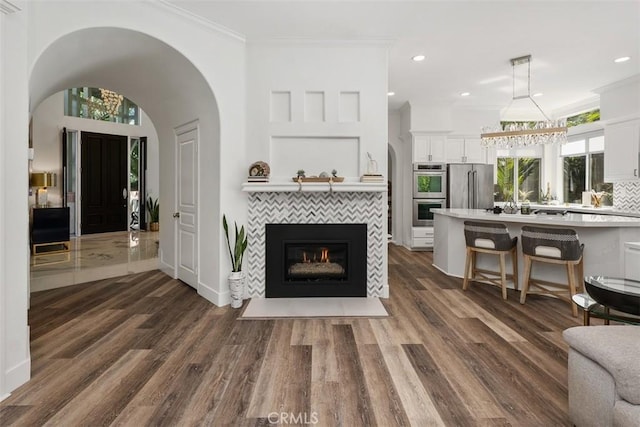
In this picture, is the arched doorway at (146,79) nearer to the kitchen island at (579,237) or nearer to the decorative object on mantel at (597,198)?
the kitchen island at (579,237)

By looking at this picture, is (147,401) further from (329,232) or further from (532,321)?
(532,321)

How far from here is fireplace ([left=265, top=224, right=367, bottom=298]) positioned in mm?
3873

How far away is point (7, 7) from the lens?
1902mm

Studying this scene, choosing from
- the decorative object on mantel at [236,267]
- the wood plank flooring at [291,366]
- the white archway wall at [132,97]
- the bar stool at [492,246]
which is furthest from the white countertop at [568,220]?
the white archway wall at [132,97]

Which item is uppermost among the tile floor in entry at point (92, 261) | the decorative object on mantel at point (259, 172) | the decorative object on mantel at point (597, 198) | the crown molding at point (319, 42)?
the crown molding at point (319, 42)

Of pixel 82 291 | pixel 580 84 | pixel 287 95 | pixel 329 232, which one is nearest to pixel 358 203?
pixel 329 232

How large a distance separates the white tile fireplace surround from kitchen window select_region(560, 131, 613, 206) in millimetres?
5200

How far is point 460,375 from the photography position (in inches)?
88.0

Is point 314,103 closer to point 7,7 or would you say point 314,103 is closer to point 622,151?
point 7,7

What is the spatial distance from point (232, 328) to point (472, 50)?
433cm

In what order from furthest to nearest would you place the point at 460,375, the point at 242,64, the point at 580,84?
the point at 580,84, the point at 242,64, the point at 460,375

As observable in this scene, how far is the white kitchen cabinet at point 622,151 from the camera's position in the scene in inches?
207

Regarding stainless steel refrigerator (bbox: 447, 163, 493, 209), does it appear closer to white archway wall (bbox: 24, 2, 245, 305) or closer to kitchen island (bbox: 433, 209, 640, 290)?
kitchen island (bbox: 433, 209, 640, 290)

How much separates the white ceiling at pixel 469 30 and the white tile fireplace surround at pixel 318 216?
5.78ft
